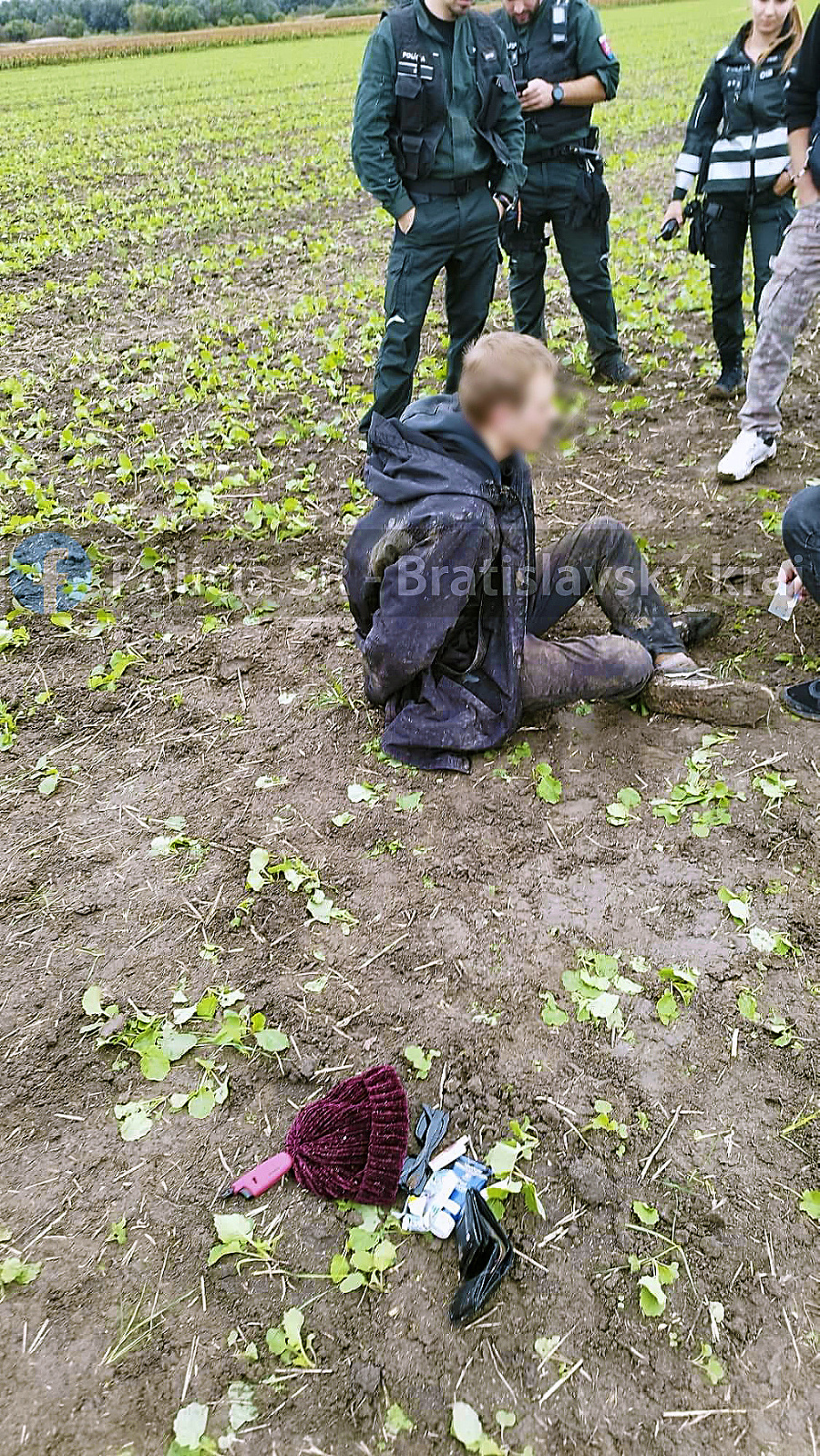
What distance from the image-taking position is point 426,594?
2992 millimetres

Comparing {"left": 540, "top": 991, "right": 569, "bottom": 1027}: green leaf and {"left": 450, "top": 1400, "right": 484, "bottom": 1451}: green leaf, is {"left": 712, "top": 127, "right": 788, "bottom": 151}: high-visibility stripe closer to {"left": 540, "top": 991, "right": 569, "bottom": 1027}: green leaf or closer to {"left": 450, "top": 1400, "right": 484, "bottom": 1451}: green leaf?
{"left": 540, "top": 991, "right": 569, "bottom": 1027}: green leaf

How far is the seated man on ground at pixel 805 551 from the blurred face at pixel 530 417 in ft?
3.11

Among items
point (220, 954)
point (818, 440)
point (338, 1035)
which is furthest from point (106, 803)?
point (818, 440)

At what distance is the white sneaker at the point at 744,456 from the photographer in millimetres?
4824

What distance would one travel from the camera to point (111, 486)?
5.54 meters

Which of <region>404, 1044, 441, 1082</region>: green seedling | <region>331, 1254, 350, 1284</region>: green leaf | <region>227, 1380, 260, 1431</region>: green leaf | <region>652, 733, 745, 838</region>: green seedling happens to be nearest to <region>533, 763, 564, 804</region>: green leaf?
<region>652, 733, 745, 838</region>: green seedling

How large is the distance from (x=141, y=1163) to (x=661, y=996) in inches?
53.1

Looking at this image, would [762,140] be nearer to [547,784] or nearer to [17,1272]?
[547,784]

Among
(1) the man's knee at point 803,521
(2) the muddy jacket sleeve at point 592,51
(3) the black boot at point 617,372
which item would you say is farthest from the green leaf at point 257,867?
(2) the muddy jacket sleeve at point 592,51

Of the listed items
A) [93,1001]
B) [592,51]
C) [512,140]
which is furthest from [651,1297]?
[592,51]

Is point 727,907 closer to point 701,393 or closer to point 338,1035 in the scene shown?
point 338,1035

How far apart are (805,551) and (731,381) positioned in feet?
9.40

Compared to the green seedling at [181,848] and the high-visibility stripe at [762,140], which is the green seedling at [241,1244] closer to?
the green seedling at [181,848]

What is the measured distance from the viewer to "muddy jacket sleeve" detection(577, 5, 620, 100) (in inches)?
211
